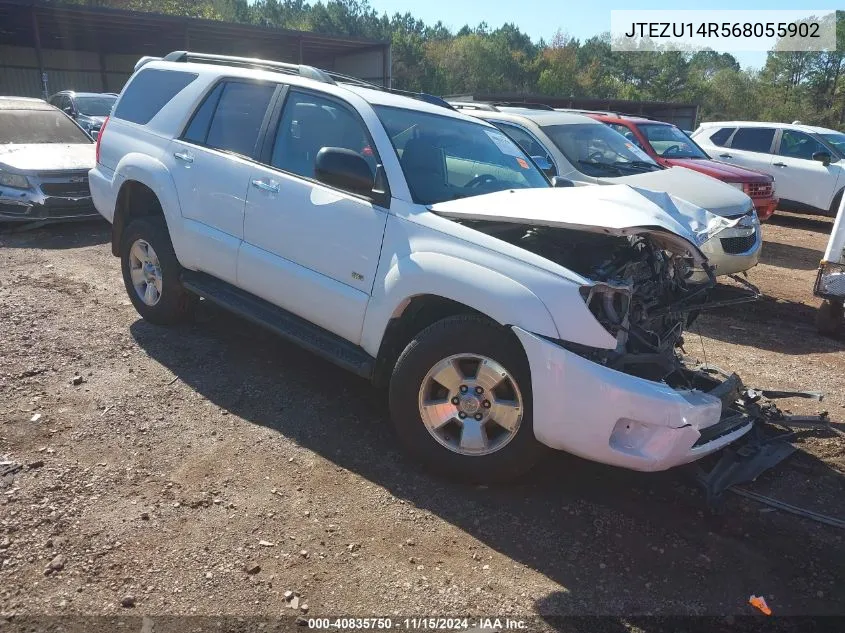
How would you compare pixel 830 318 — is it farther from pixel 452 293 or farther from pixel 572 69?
pixel 572 69

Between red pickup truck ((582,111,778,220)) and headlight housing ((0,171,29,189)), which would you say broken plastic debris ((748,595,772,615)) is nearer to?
red pickup truck ((582,111,778,220))

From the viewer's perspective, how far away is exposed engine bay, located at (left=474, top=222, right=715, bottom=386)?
3.13 metres

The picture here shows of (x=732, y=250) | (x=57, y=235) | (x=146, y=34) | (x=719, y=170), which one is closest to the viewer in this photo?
(x=732, y=250)

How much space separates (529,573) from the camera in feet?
9.34

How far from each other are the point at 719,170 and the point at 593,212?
7496 millimetres

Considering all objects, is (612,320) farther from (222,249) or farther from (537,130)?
(537,130)

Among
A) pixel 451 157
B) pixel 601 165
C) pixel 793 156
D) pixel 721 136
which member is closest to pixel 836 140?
pixel 793 156

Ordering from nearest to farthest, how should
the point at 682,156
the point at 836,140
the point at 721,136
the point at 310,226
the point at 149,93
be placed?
the point at 310,226 → the point at 149,93 → the point at 682,156 → the point at 836,140 → the point at 721,136

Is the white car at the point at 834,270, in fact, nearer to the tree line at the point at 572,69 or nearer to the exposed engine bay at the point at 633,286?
the exposed engine bay at the point at 633,286

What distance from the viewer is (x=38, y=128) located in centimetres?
951

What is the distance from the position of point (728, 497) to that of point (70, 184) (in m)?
8.42

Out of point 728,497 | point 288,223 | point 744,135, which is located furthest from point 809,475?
point 744,135

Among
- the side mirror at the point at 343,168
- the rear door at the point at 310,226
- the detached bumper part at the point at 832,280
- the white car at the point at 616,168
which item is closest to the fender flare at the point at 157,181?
the rear door at the point at 310,226

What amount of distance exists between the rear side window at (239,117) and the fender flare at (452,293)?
1588 millimetres
